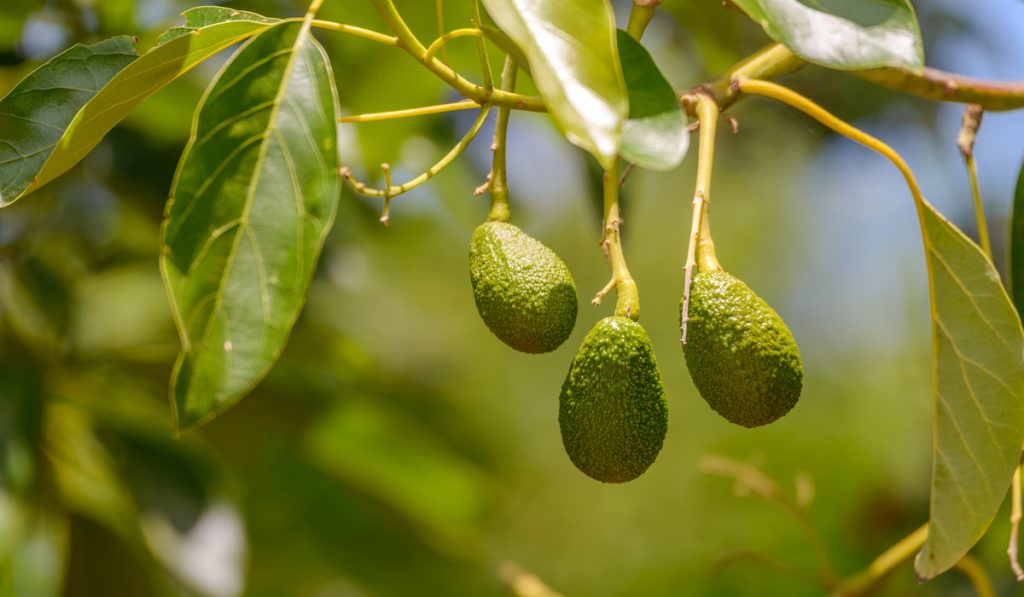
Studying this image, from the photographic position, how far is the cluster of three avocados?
2.40 feet

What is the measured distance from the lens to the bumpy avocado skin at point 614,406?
0.72m

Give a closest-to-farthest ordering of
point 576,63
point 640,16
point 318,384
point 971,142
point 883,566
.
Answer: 1. point 576,63
2. point 640,16
3. point 971,142
4. point 883,566
5. point 318,384

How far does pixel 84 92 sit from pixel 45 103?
1.3 inches

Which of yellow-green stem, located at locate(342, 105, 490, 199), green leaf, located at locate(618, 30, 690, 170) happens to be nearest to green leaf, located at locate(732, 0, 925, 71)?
green leaf, located at locate(618, 30, 690, 170)

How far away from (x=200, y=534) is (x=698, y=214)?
124 cm

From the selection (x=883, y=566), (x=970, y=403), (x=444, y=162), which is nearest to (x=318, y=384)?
(x=883, y=566)

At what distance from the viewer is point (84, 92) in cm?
84

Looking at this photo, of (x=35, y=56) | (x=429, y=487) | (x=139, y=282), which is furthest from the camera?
(x=139, y=282)

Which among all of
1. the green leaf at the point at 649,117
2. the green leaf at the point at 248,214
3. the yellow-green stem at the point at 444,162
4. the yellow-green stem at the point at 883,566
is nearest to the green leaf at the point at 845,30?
the green leaf at the point at 649,117

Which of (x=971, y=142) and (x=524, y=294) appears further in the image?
(x=971, y=142)

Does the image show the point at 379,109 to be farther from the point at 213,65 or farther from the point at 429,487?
the point at 429,487

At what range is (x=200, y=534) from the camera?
1693 millimetres

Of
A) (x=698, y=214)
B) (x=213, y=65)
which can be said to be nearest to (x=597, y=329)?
(x=698, y=214)

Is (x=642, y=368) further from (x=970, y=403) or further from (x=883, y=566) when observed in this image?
(x=883, y=566)
